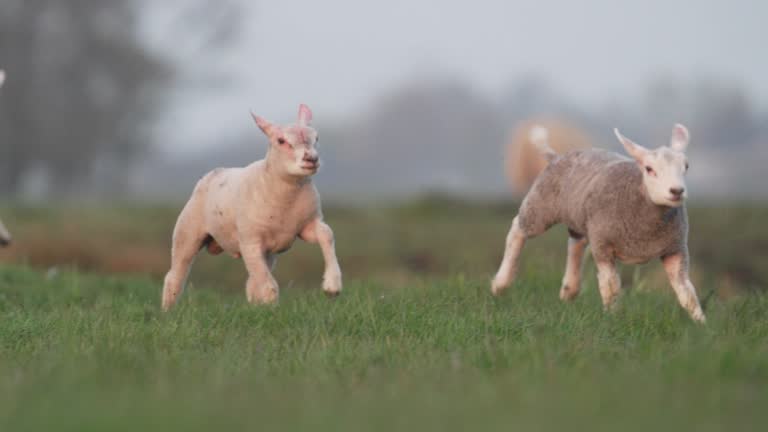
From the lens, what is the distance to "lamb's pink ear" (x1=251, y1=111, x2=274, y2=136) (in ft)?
22.6

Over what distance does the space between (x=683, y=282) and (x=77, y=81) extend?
32833 mm

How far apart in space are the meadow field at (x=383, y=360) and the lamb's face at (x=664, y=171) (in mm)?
747

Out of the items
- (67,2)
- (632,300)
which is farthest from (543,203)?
(67,2)

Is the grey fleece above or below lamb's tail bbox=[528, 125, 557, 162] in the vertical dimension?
below

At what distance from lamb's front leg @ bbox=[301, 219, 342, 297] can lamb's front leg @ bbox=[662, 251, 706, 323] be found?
87.9 inches

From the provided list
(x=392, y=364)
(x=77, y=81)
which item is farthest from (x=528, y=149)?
(x=392, y=364)

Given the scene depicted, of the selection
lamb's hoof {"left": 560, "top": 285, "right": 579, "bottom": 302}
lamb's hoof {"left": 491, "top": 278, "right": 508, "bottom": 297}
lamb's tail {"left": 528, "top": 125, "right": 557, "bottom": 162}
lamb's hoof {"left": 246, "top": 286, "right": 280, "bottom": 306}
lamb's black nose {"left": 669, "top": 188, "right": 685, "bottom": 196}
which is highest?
lamb's tail {"left": 528, "top": 125, "right": 557, "bottom": 162}

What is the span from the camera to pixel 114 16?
37.0 metres

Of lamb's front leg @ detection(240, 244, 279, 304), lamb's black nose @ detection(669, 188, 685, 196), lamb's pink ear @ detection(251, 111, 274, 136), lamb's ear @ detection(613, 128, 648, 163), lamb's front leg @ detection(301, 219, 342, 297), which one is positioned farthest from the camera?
lamb's front leg @ detection(240, 244, 279, 304)

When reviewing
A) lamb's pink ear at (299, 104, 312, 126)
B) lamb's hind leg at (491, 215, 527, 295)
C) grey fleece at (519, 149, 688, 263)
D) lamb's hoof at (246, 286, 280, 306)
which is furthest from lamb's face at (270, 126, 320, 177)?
grey fleece at (519, 149, 688, 263)

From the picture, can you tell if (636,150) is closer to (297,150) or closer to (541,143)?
(541,143)

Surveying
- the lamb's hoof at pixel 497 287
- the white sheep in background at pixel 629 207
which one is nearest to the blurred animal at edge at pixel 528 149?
the lamb's hoof at pixel 497 287

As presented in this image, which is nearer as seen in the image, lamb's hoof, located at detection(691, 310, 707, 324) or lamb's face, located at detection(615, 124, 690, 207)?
lamb's face, located at detection(615, 124, 690, 207)

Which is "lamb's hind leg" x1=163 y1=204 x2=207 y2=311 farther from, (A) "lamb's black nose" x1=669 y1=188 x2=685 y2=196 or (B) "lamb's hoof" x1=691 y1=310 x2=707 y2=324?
(B) "lamb's hoof" x1=691 y1=310 x2=707 y2=324
